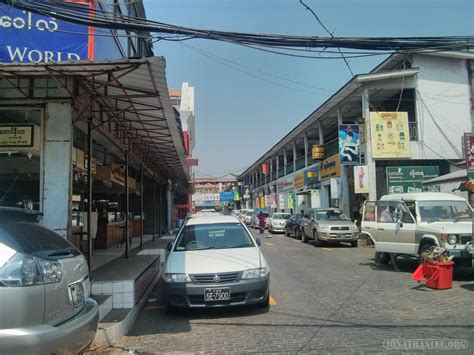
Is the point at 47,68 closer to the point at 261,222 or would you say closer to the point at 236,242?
the point at 236,242

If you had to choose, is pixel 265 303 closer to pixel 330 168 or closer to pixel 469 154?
pixel 469 154

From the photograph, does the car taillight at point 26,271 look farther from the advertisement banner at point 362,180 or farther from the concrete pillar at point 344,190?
the concrete pillar at point 344,190

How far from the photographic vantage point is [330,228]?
20266mm

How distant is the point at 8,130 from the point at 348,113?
2478 centimetres

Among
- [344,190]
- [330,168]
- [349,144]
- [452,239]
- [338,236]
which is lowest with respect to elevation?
[338,236]

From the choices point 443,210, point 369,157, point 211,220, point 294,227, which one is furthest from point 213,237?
point 294,227

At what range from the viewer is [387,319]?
6848 mm

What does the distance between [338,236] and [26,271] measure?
17719 mm

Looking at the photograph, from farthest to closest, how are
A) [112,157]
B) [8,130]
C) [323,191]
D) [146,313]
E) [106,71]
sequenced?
[323,191] → [112,157] → [8,130] → [146,313] → [106,71]

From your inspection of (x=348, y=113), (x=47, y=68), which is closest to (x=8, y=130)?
(x=47, y=68)

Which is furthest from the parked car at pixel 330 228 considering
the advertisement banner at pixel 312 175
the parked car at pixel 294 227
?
the advertisement banner at pixel 312 175

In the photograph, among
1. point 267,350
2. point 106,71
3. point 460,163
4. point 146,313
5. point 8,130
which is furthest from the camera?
point 460,163

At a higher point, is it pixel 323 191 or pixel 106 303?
pixel 323 191

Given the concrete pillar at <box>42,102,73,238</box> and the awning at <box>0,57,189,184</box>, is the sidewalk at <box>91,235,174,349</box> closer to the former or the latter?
the concrete pillar at <box>42,102,73,238</box>
